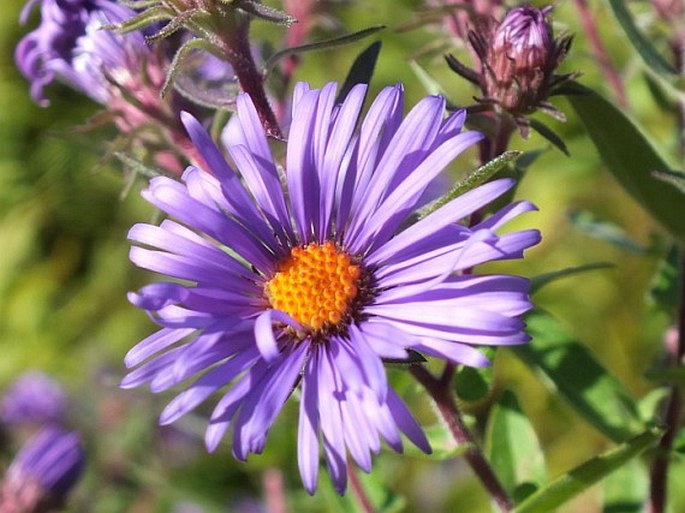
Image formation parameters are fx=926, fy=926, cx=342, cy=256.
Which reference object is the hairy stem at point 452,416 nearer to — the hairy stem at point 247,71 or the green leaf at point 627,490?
the hairy stem at point 247,71

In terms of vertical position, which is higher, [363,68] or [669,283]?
[363,68]

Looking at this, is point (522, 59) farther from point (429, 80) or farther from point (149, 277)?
point (149, 277)

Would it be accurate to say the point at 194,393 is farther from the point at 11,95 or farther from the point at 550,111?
the point at 11,95


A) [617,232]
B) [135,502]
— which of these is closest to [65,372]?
[135,502]

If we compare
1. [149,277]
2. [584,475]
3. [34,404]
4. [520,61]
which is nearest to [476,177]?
[520,61]

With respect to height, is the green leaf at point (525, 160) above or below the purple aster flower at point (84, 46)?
below

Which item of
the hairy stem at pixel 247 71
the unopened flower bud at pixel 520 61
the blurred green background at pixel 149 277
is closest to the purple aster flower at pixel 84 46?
the blurred green background at pixel 149 277

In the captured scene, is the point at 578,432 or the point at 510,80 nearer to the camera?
the point at 510,80
